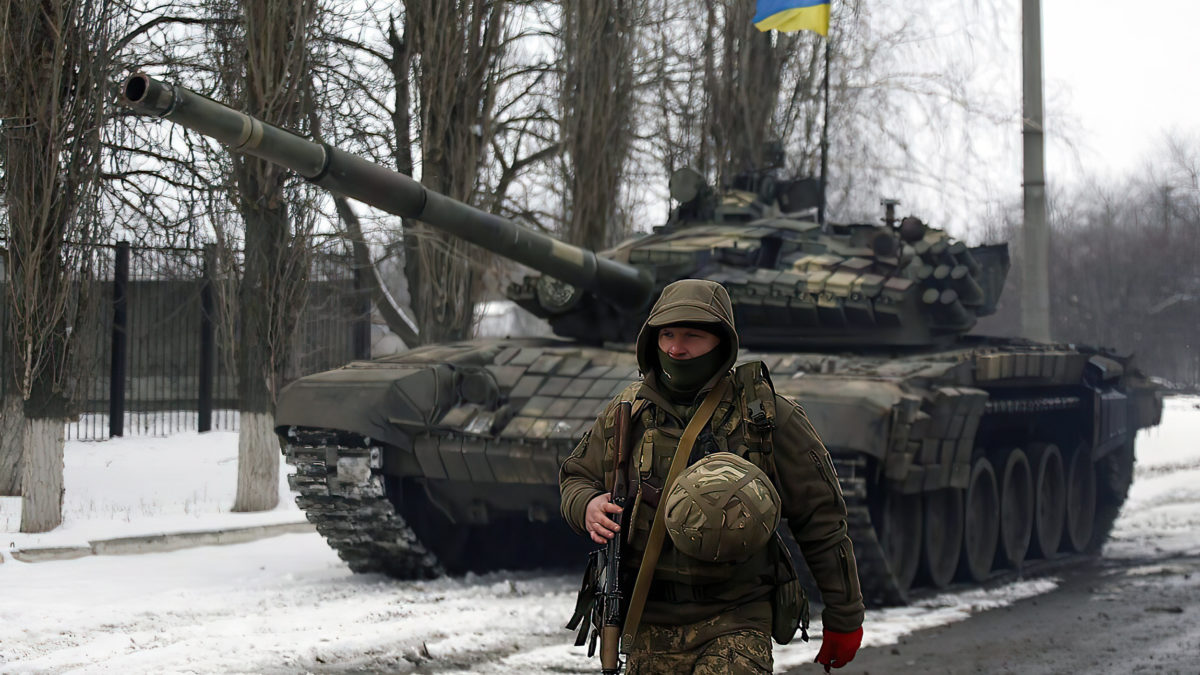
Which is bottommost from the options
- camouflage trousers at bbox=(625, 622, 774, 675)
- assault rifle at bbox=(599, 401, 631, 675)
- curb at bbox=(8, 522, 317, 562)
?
curb at bbox=(8, 522, 317, 562)

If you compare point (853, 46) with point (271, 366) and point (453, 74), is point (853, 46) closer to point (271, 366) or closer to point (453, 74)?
point (453, 74)

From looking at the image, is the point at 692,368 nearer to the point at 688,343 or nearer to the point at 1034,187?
the point at 688,343

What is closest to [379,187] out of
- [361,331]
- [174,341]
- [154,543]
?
[154,543]

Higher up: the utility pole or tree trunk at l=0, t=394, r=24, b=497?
the utility pole

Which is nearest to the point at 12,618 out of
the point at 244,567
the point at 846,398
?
the point at 244,567

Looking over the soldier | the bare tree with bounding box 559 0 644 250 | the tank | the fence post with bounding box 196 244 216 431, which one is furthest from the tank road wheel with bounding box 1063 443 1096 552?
the fence post with bounding box 196 244 216 431

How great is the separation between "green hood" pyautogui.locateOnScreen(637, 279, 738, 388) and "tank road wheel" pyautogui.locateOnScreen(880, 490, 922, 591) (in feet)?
17.2

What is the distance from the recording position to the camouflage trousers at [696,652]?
3.47 m

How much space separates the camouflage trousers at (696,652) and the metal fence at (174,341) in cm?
1210

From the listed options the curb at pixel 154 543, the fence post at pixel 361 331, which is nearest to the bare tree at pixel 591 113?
the fence post at pixel 361 331

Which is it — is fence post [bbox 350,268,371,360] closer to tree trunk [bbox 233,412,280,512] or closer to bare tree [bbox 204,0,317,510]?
bare tree [bbox 204,0,317,510]

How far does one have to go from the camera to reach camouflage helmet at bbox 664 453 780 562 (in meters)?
3.29

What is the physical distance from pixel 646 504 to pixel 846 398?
4.23 m

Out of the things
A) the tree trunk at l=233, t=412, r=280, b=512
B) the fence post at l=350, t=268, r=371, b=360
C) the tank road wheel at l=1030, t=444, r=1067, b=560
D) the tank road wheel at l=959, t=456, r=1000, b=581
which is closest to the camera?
the tank road wheel at l=959, t=456, r=1000, b=581
